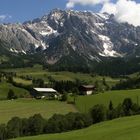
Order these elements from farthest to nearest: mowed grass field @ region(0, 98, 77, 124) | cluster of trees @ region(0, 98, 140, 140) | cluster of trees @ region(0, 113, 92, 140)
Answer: mowed grass field @ region(0, 98, 77, 124)
cluster of trees @ region(0, 113, 92, 140)
cluster of trees @ region(0, 98, 140, 140)

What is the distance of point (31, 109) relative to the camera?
173m

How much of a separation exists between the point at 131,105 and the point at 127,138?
82.8 metres

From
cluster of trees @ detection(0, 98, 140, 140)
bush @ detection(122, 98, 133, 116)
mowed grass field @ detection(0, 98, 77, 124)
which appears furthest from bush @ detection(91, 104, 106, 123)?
mowed grass field @ detection(0, 98, 77, 124)

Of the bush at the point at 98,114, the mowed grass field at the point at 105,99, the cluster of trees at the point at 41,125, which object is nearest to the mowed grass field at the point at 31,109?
the mowed grass field at the point at 105,99

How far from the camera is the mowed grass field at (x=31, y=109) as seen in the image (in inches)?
6303

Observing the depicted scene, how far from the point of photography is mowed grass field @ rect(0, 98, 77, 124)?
160100 millimetres

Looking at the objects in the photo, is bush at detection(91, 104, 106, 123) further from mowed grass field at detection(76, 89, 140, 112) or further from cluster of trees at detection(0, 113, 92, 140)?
mowed grass field at detection(76, 89, 140, 112)

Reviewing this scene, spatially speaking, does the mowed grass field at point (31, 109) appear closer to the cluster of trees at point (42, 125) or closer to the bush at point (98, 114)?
the bush at point (98, 114)

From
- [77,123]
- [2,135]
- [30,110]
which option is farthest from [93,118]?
[30,110]

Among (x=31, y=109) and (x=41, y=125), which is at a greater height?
(x=31, y=109)

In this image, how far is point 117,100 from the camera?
179000 mm

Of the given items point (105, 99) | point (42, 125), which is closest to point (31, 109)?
point (105, 99)

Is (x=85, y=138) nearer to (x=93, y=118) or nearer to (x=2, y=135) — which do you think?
(x=2, y=135)

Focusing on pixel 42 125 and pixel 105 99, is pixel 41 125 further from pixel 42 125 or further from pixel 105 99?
pixel 105 99
